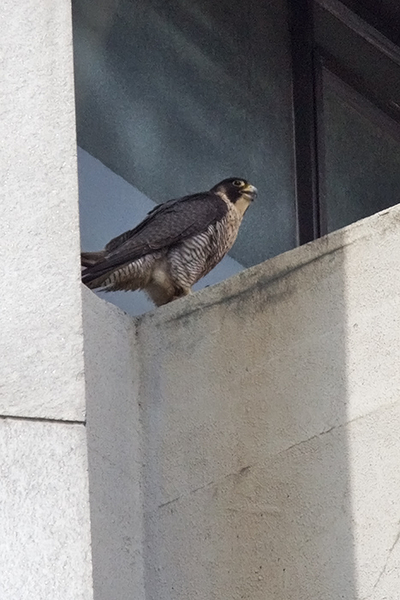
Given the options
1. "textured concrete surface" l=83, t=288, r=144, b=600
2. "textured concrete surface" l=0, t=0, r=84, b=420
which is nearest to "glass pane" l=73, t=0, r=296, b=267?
"textured concrete surface" l=83, t=288, r=144, b=600

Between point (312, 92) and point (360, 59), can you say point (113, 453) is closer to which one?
point (312, 92)

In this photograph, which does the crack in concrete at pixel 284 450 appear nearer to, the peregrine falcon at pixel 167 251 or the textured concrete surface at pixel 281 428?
the textured concrete surface at pixel 281 428

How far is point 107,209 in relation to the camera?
22.4 feet

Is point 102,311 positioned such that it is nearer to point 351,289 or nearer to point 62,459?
point 351,289

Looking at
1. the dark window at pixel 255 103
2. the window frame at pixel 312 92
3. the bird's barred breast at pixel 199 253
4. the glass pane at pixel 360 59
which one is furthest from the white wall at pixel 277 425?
the glass pane at pixel 360 59

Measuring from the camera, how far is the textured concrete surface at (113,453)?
15.6ft

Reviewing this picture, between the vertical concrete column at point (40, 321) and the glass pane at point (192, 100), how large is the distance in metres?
2.34

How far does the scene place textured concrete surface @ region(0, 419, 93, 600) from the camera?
11.6 feet

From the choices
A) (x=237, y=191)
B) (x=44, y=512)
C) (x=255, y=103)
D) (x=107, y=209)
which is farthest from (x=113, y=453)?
(x=255, y=103)

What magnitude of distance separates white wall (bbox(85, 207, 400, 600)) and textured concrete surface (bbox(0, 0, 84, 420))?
958mm

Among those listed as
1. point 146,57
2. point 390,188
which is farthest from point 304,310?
point 390,188

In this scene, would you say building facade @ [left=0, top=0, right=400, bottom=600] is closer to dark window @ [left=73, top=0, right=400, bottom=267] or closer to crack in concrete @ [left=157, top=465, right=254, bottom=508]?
crack in concrete @ [left=157, top=465, right=254, bottom=508]

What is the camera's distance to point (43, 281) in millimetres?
3992

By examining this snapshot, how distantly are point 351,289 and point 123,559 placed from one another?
47.1 inches
